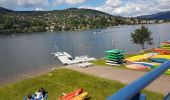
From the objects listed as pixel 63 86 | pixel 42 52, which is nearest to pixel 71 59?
pixel 42 52

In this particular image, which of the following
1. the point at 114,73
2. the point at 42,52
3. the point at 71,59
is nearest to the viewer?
the point at 114,73

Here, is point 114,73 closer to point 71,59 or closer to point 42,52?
point 71,59

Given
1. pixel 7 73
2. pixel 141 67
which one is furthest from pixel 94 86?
pixel 7 73

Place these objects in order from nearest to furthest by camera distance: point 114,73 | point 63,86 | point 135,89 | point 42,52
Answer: point 135,89 < point 63,86 < point 114,73 < point 42,52

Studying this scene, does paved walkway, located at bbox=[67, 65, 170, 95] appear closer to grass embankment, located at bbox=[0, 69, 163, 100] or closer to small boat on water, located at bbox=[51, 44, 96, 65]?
grass embankment, located at bbox=[0, 69, 163, 100]

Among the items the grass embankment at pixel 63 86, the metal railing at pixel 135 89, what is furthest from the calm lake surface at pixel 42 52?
the metal railing at pixel 135 89

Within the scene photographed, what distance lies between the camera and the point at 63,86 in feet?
88.8

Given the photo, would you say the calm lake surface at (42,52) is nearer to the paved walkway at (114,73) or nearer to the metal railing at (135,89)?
the paved walkway at (114,73)

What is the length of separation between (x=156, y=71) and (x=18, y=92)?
2678 centimetres

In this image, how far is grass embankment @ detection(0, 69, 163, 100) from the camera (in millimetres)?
24844

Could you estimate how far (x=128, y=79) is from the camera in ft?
90.5

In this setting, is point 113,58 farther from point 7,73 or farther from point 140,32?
point 140,32

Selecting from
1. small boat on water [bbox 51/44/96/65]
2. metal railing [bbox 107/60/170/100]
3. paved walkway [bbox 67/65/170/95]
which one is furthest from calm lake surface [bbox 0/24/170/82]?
metal railing [bbox 107/60/170/100]

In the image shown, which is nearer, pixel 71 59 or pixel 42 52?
pixel 71 59
